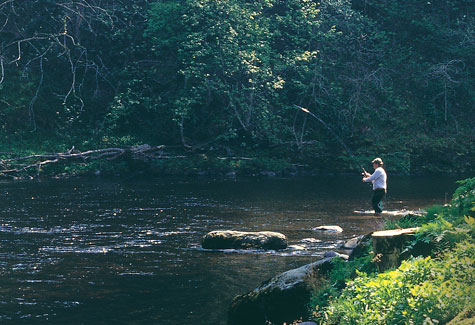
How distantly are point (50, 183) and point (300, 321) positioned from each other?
22.6 m

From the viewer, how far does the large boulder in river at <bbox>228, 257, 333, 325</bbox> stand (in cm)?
985

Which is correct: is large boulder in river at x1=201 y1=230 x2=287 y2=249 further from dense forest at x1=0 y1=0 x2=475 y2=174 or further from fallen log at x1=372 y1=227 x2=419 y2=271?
dense forest at x1=0 y1=0 x2=475 y2=174

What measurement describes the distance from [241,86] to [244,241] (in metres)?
21.4

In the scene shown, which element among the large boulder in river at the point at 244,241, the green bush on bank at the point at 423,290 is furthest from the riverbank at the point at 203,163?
the green bush on bank at the point at 423,290

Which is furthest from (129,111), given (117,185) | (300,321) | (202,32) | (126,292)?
(300,321)

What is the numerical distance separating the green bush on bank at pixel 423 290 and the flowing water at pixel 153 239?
2639 mm

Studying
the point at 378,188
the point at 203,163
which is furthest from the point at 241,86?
the point at 378,188

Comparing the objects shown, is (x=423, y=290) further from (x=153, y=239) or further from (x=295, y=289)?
(x=153, y=239)

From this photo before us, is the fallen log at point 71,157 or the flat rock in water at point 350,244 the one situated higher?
the fallen log at point 71,157

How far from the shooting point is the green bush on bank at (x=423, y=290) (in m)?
6.91

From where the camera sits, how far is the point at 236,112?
3453 cm

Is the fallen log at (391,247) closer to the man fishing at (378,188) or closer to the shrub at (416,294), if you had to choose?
the shrub at (416,294)

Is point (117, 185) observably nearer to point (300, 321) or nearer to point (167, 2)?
point (167, 2)

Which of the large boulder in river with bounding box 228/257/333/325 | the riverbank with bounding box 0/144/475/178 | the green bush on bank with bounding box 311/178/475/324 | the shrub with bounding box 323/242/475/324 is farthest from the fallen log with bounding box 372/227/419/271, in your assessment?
the riverbank with bounding box 0/144/475/178
